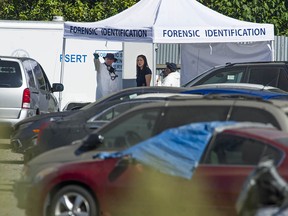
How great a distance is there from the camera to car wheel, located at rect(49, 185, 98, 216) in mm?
9414

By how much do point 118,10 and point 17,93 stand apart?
1312 centimetres

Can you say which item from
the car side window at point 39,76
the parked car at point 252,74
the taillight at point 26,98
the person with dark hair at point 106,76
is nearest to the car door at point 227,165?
the taillight at point 26,98

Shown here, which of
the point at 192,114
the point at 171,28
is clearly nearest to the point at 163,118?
the point at 192,114

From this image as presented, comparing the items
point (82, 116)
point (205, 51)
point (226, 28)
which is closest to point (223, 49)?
point (205, 51)

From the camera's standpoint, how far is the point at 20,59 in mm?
17797

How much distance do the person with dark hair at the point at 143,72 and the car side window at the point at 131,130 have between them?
1017 cm

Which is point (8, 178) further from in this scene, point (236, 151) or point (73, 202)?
point (236, 151)

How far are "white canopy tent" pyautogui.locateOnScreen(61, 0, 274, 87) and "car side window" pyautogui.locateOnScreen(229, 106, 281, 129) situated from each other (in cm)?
845

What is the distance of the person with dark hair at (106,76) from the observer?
68.7 ft

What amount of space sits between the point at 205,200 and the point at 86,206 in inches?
53.0

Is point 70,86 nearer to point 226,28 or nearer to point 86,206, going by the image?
point 226,28

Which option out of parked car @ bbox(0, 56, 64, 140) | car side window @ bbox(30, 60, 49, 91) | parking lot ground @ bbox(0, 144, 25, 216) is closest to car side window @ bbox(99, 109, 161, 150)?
parking lot ground @ bbox(0, 144, 25, 216)

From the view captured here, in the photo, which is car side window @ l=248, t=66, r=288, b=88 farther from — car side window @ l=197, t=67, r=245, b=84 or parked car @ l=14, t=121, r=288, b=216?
parked car @ l=14, t=121, r=288, b=216

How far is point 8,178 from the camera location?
560 inches
